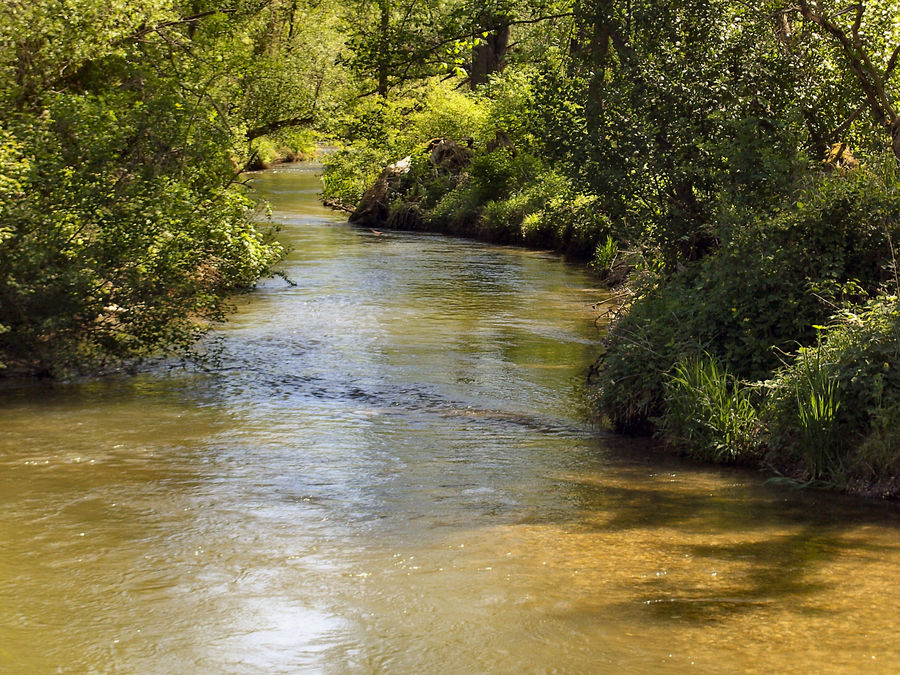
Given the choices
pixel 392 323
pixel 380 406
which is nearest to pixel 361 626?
pixel 380 406

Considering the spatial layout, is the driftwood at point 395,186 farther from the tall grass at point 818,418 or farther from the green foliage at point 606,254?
the tall grass at point 818,418

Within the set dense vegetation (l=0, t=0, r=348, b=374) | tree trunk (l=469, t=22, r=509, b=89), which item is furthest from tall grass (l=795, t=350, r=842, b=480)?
tree trunk (l=469, t=22, r=509, b=89)

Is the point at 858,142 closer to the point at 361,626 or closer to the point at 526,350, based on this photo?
the point at 526,350

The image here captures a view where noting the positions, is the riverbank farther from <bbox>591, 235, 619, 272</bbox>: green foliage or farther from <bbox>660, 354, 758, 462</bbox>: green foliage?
<bbox>591, 235, 619, 272</bbox>: green foliage

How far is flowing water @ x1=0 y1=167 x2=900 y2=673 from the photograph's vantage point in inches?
233

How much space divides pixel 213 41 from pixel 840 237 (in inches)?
594

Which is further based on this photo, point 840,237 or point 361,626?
point 840,237

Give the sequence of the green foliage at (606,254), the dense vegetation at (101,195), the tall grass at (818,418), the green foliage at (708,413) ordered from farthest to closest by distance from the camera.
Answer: the green foliage at (606,254) < the dense vegetation at (101,195) < the green foliage at (708,413) < the tall grass at (818,418)

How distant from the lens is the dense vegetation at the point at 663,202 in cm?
Result: 947

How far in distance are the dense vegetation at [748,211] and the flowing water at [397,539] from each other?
0.58 m

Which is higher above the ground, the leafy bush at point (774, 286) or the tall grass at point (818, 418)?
the leafy bush at point (774, 286)

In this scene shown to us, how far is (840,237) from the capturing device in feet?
32.5

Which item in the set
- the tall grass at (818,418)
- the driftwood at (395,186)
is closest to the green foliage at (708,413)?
the tall grass at (818,418)

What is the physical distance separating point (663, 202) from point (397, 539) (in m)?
6.15
